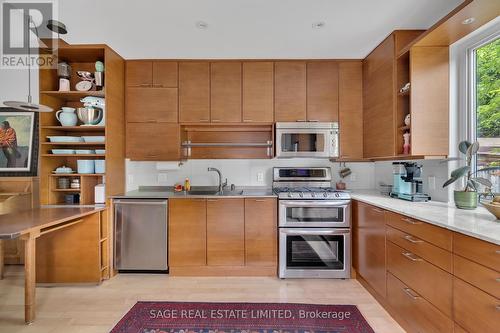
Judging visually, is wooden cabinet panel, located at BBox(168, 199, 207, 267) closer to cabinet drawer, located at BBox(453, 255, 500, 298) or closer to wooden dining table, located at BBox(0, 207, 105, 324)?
wooden dining table, located at BBox(0, 207, 105, 324)

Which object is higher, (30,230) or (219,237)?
(30,230)

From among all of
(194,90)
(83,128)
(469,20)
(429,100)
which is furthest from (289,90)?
(83,128)

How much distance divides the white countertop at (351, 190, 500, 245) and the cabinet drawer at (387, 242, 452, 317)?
0.28 meters

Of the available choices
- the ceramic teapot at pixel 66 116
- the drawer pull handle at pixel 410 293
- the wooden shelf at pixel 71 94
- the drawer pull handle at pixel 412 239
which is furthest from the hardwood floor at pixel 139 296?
the wooden shelf at pixel 71 94

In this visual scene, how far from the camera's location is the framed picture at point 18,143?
119 inches

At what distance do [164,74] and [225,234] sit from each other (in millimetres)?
2038

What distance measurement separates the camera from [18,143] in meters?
3.04

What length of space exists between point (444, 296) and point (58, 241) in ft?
10.6

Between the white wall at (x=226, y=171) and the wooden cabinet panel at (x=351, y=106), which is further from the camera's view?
the white wall at (x=226, y=171)

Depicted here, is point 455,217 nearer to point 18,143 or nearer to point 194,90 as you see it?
point 194,90

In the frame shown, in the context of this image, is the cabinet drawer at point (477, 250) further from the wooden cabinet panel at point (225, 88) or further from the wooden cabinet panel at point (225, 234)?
the wooden cabinet panel at point (225, 88)

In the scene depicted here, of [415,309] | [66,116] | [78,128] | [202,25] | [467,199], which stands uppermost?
[202,25]

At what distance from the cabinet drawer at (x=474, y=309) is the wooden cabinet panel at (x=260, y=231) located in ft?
5.22

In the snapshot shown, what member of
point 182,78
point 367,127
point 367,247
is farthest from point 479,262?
point 182,78
